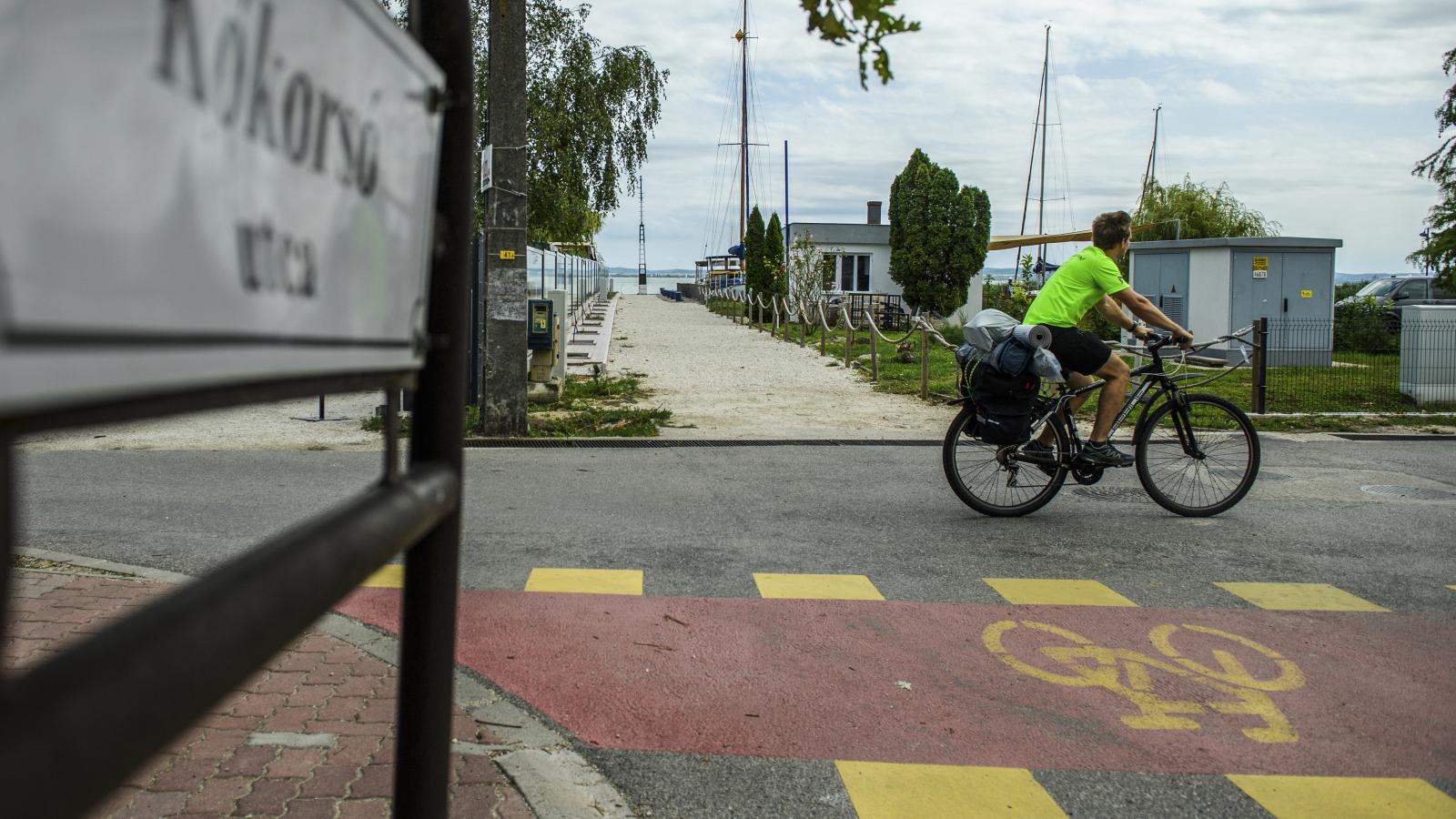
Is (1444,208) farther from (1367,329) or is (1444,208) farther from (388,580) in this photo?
(388,580)

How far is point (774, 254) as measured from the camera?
4325 centimetres

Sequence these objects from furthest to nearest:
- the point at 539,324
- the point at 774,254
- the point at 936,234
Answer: the point at 774,254 → the point at 936,234 → the point at 539,324

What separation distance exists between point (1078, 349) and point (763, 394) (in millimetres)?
9073

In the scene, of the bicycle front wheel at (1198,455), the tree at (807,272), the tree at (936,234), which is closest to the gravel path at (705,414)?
the bicycle front wheel at (1198,455)

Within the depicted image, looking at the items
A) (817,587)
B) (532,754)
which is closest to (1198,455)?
(817,587)

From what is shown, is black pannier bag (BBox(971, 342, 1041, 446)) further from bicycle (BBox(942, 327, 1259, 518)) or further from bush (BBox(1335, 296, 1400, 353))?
bush (BBox(1335, 296, 1400, 353))

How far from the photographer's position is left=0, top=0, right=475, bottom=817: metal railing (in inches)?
31.7

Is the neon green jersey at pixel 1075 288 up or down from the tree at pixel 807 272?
down

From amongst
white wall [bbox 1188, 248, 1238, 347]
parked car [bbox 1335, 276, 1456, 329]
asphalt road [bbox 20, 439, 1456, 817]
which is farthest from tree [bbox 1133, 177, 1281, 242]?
asphalt road [bbox 20, 439, 1456, 817]

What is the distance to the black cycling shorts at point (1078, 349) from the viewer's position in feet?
25.4

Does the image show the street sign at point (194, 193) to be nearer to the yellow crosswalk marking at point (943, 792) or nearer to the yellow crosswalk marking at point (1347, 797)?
the yellow crosswalk marking at point (943, 792)

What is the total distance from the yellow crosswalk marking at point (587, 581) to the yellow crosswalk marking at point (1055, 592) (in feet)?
5.66

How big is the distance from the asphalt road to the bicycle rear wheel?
0.19 m

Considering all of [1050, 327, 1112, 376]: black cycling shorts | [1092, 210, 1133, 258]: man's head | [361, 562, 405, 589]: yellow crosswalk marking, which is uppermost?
[1092, 210, 1133, 258]: man's head
